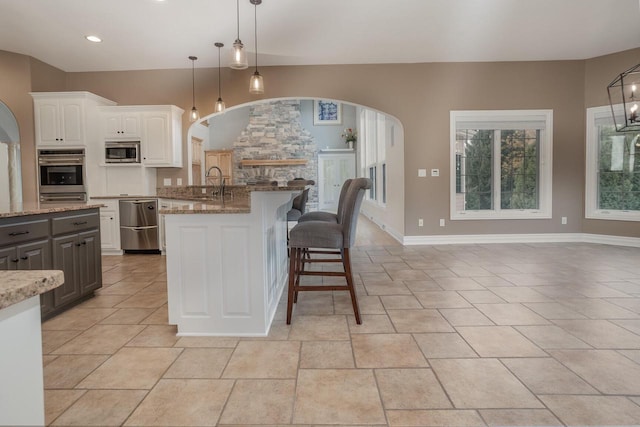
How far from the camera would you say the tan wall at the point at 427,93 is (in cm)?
554

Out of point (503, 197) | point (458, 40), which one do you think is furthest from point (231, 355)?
point (503, 197)

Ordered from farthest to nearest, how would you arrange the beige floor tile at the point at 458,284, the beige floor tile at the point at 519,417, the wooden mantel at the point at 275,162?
the wooden mantel at the point at 275,162 → the beige floor tile at the point at 458,284 → the beige floor tile at the point at 519,417

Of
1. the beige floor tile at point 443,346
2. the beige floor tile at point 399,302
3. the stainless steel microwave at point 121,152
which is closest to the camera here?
the beige floor tile at point 443,346

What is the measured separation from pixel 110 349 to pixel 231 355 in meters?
0.75

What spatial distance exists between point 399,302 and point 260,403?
163cm

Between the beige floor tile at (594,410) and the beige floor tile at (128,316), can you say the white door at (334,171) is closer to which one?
the beige floor tile at (128,316)

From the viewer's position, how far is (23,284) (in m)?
0.63

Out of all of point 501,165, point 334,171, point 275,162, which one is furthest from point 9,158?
point 334,171

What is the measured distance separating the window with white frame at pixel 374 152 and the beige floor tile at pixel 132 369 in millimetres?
5186

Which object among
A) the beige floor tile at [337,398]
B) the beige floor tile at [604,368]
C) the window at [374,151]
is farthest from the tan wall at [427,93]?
the beige floor tile at [337,398]

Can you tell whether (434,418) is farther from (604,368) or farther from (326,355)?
(604,368)

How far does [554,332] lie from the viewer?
2309 mm

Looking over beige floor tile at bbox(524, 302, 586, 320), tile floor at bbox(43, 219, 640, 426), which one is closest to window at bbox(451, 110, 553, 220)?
tile floor at bbox(43, 219, 640, 426)

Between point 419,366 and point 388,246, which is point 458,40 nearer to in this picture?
point 388,246
